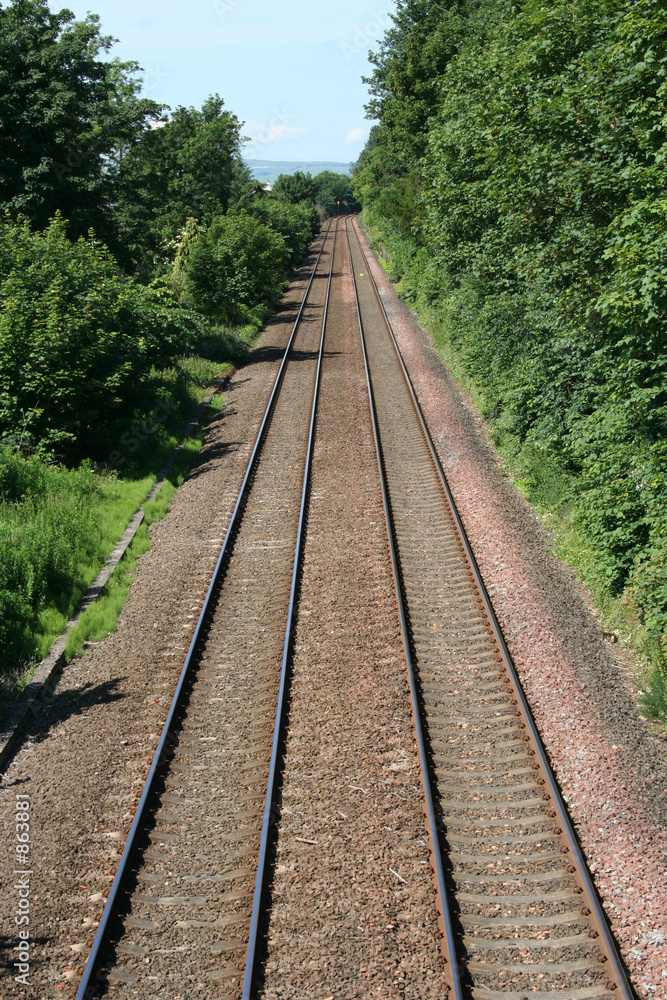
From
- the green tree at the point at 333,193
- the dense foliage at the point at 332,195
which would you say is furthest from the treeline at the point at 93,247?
the green tree at the point at 333,193

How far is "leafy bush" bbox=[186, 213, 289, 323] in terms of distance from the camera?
2800cm

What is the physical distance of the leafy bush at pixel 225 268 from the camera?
28000 mm

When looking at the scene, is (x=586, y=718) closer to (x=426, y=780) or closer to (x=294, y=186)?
(x=426, y=780)

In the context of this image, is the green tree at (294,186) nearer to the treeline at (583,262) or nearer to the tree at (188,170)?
the tree at (188,170)

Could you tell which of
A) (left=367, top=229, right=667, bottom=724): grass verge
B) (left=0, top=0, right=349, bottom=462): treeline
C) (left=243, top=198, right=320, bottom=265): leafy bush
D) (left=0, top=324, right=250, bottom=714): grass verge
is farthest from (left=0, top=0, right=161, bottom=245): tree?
(left=243, top=198, right=320, bottom=265): leafy bush

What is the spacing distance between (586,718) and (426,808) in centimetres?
233

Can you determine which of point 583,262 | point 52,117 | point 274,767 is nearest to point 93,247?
point 52,117

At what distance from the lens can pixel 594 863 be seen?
20.6ft

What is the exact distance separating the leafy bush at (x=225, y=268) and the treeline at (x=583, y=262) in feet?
38.1

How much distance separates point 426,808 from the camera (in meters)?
6.68

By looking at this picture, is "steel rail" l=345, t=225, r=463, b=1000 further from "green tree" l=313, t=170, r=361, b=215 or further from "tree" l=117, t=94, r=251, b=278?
"green tree" l=313, t=170, r=361, b=215

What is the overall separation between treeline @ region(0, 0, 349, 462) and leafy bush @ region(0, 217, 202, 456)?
36mm

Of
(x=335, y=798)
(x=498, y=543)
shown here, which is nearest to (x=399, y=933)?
(x=335, y=798)

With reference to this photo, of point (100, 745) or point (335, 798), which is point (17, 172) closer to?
point (100, 745)
